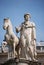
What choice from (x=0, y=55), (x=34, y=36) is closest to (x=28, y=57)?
(x=34, y=36)

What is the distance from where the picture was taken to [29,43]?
10.7 m

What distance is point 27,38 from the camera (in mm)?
10797

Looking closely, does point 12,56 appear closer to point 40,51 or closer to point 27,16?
point 27,16

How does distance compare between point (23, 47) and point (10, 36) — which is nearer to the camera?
point (23, 47)

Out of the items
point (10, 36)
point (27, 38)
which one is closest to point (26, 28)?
point (27, 38)

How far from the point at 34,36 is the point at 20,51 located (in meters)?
0.75

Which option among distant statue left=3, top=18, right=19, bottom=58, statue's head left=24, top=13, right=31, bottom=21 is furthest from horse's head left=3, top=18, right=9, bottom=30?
statue's head left=24, top=13, right=31, bottom=21

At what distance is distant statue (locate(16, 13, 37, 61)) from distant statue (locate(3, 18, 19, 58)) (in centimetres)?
22

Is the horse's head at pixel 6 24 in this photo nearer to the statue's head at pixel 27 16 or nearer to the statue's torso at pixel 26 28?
the statue's torso at pixel 26 28

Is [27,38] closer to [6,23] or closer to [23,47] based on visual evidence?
[23,47]

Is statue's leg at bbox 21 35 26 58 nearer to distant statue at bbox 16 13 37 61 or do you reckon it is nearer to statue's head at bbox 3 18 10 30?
distant statue at bbox 16 13 37 61

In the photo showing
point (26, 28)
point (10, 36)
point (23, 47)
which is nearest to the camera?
point (23, 47)

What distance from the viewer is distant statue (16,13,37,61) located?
10.7 metres

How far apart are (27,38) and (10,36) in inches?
24.4
